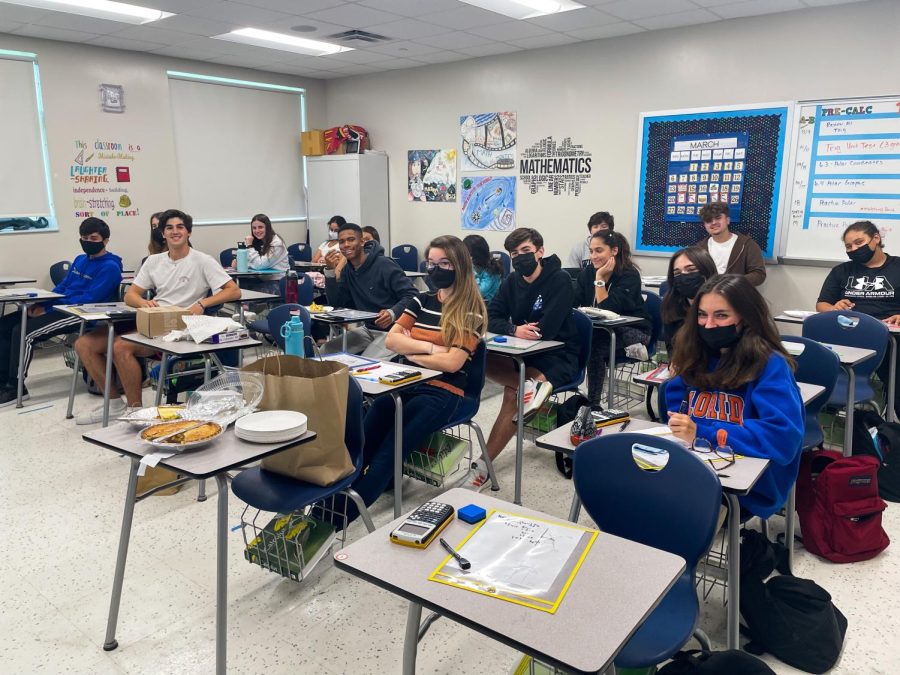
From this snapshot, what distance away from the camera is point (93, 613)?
2395 mm

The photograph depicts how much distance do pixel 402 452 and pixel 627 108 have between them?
455 centimetres

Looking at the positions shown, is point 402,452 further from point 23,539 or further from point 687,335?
point 23,539

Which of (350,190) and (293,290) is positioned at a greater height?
(350,190)

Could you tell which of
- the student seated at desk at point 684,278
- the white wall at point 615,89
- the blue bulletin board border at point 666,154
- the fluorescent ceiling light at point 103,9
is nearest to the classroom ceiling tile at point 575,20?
the white wall at point 615,89

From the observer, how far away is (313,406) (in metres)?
2.09

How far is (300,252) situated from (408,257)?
58.9 inches

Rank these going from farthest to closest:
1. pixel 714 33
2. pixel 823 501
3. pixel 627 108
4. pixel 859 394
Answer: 1. pixel 627 108
2. pixel 714 33
3. pixel 859 394
4. pixel 823 501

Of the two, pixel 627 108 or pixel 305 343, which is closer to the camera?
pixel 305 343

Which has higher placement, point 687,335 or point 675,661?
point 687,335

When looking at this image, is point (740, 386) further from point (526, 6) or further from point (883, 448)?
point (526, 6)

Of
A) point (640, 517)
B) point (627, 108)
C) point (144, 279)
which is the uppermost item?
point (627, 108)

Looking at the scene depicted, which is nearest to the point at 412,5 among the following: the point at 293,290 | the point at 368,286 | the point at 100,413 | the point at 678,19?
the point at 678,19

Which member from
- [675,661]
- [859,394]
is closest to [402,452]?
[675,661]

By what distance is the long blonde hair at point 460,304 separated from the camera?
10.1 ft
